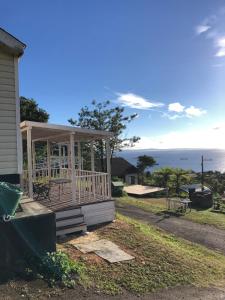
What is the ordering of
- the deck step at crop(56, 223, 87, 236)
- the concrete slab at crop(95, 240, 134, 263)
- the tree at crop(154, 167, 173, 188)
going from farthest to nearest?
the tree at crop(154, 167, 173, 188)
the deck step at crop(56, 223, 87, 236)
the concrete slab at crop(95, 240, 134, 263)

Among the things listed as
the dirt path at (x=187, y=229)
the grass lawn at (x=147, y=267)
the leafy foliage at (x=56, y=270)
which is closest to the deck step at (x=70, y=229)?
the grass lawn at (x=147, y=267)

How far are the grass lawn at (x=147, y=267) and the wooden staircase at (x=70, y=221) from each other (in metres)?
A: 0.62

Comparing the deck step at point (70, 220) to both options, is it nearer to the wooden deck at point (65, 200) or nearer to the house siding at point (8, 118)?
the wooden deck at point (65, 200)

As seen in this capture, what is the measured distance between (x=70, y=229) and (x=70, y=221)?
315 mm

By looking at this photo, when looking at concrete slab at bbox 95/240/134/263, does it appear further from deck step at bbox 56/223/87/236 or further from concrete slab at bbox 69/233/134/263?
deck step at bbox 56/223/87/236

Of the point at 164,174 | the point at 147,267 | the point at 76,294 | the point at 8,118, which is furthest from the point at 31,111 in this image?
the point at 76,294

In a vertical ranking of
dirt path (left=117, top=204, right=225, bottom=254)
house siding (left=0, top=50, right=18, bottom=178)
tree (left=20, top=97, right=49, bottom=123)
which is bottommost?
dirt path (left=117, top=204, right=225, bottom=254)

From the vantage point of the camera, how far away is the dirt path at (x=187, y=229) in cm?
1012

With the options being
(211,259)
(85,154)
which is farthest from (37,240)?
(85,154)

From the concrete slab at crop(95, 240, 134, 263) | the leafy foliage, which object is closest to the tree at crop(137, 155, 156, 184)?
the concrete slab at crop(95, 240, 134, 263)

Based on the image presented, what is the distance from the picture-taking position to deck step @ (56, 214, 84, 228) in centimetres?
871

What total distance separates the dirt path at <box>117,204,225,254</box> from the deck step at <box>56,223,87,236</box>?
3.48m

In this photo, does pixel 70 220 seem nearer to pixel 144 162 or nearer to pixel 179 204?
pixel 179 204

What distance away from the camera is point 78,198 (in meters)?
10.4
